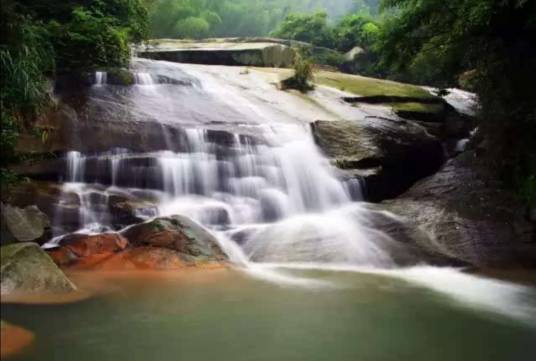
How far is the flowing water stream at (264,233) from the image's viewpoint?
473 centimetres

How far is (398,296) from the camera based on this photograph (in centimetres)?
606

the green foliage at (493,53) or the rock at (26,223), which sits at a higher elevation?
the green foliage at (493,53)

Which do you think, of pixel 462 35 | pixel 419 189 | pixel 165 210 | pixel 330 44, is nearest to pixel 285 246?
pixel 165 210

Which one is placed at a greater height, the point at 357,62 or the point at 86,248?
the point at 357,62

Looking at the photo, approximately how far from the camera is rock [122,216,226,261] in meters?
6.88

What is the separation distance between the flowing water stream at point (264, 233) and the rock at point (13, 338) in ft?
0.56

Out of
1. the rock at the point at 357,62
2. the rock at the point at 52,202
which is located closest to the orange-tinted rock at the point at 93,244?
the rock at the point at 52,202

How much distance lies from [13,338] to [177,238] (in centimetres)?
301

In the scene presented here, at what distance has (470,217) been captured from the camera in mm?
8766

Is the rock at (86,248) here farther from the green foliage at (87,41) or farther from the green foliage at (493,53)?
the green foliage at (493,53)

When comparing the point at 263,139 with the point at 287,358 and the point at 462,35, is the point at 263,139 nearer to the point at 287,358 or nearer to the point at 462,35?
the point at 462,35

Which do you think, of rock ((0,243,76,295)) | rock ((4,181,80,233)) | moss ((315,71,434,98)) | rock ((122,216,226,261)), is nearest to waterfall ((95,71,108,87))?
rock ((4,181,80,233))

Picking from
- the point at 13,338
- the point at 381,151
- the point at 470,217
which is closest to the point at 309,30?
the point at 381,151

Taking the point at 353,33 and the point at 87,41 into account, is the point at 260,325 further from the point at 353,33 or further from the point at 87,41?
the point at 353,33
